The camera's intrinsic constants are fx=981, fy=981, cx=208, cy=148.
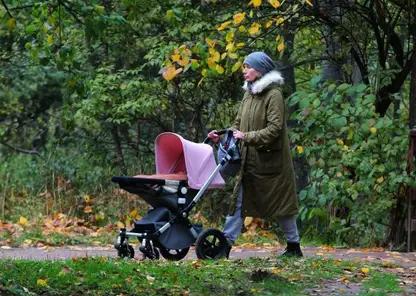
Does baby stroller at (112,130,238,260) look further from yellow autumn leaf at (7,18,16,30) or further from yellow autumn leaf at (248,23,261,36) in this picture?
yellow autumn leaf at (7,18,16,30)

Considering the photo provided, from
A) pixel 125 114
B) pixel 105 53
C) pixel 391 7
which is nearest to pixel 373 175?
pixel 391 7

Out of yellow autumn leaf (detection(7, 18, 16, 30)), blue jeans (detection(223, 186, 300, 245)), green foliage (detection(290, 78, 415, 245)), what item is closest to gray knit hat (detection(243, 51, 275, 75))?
blue jeans (detection(223, 186, 300, 245))

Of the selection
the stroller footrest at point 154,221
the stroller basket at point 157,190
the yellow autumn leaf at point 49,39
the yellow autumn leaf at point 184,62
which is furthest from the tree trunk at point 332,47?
the yellow autumn leaf at point 49,39

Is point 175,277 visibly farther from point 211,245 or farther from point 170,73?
point 170,73

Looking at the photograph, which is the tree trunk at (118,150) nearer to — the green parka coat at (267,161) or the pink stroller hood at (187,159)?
the pink stroller hood at (187,159)

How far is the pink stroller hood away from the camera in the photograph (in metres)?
9.41

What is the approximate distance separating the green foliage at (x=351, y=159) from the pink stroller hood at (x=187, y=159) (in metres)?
3.02


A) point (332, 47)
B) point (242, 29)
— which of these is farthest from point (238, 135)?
point (332, 47)

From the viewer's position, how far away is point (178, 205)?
9.48 metres

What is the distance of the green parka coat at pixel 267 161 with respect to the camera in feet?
30.8

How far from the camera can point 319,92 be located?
42.6 ft

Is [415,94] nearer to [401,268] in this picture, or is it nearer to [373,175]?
[373,175]

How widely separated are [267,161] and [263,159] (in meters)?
0.04

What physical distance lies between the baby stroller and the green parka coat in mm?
277
